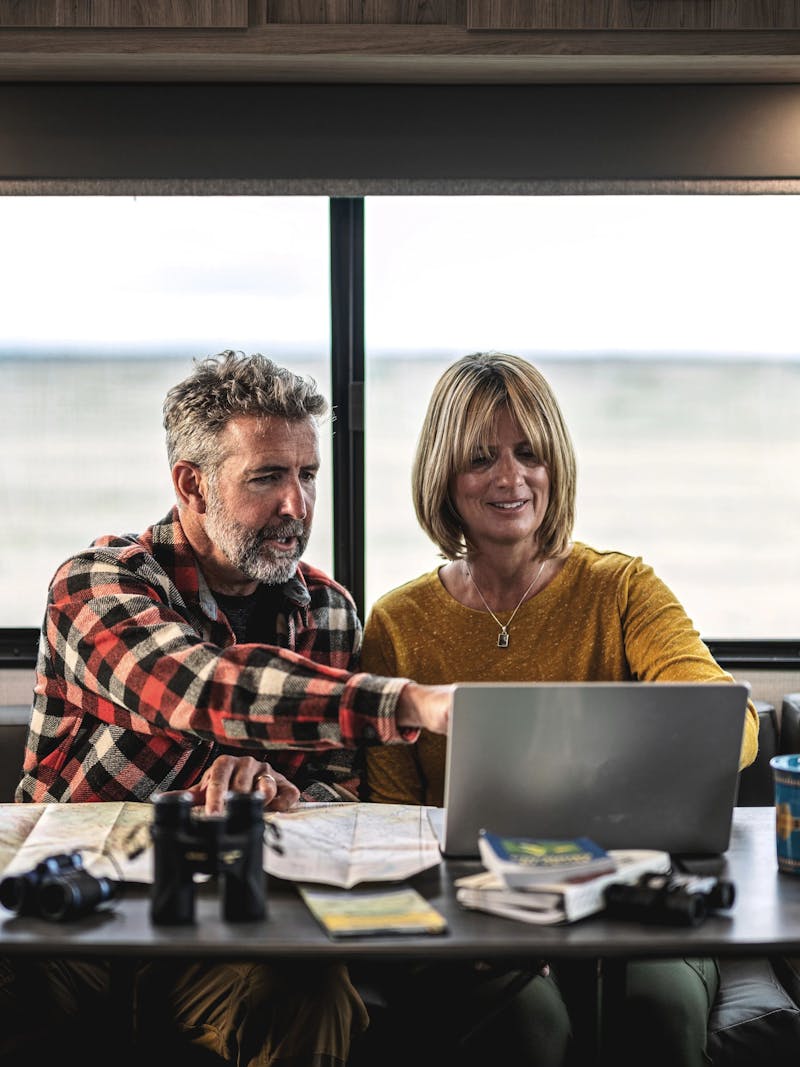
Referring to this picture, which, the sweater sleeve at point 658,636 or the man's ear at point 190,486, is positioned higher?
the man's ear at point 190,486

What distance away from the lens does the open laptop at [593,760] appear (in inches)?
57.2

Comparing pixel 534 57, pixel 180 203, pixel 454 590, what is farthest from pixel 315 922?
pixel 180 203

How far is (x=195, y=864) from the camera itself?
1.34 metres

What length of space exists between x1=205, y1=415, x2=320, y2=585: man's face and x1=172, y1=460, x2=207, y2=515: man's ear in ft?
0.08

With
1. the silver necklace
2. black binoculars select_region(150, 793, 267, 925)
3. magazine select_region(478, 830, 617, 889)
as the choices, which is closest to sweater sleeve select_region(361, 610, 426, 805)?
the silver necklace

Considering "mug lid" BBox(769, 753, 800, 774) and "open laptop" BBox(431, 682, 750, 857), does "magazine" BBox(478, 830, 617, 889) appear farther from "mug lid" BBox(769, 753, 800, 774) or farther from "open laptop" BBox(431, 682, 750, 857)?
"mug lid" BBox(769, 753, 800, 774)

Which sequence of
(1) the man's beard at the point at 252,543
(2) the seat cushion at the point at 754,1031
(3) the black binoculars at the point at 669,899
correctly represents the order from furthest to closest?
1. (1) the man's beard at the point at 252,543
2. (2) the seat cushion at the point at 754,1031
3. (3) the black binoculars at the point at 669,899

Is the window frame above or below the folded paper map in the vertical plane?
above

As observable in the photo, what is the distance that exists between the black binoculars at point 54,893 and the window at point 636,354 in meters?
1.78

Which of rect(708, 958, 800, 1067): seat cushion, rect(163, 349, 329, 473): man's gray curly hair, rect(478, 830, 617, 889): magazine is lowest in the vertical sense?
rect(708, 958, 800, 1067): seat cushion

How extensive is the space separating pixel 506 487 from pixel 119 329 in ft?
4.38

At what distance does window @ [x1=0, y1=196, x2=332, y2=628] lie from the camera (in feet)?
10.1

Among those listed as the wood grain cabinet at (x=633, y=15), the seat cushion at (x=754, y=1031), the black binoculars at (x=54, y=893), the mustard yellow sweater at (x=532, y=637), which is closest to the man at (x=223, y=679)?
the mustard yellow sweater at (x=532, y=637)

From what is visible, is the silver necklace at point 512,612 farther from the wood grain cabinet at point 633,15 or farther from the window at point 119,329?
the wood grain cabinet at point 633,15
